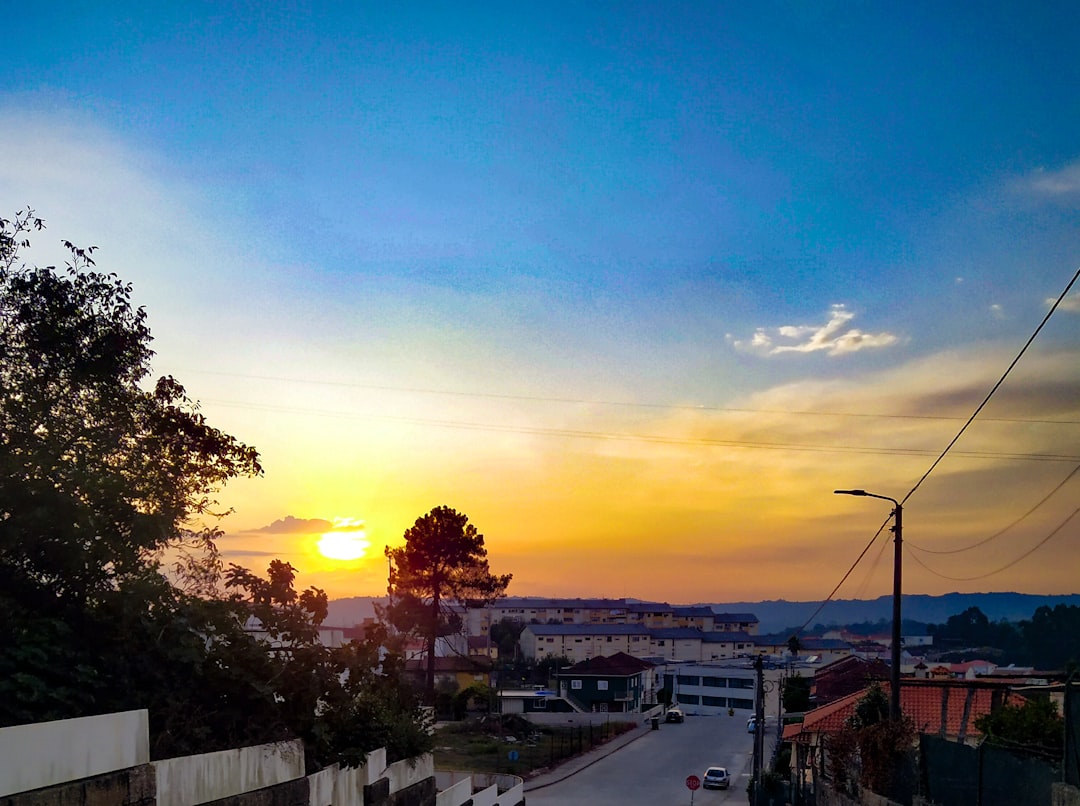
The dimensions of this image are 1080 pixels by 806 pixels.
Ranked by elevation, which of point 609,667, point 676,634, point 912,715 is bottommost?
point 676,634

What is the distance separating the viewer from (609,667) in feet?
393

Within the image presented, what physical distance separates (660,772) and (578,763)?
19.2 ft

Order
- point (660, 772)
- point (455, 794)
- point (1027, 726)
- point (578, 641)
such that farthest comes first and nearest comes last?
1. point (578, 641)
2. point (660, 772)
3. point (455, 794)
4. point (1027, 726)

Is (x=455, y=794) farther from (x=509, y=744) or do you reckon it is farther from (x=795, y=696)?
(x=795, y=696)

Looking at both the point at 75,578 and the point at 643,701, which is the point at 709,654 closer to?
the point at 643,701

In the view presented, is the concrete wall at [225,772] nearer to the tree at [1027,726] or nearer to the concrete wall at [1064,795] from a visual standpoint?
the concrete wall at [1064,795]

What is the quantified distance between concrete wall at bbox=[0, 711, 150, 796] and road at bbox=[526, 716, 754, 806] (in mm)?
38971

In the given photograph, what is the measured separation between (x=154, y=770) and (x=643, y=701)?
401ft

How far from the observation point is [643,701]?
12950cm

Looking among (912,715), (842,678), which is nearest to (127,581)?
(912,715)

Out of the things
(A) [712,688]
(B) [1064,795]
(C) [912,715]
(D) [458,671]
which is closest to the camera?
(B) [1064,795]

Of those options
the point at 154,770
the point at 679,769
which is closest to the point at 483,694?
the point at 679,769

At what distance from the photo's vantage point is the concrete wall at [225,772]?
13.5 meters

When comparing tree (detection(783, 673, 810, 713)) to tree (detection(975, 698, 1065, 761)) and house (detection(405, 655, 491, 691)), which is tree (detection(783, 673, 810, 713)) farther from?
tree (detection(975, 698, 1065, 761))
